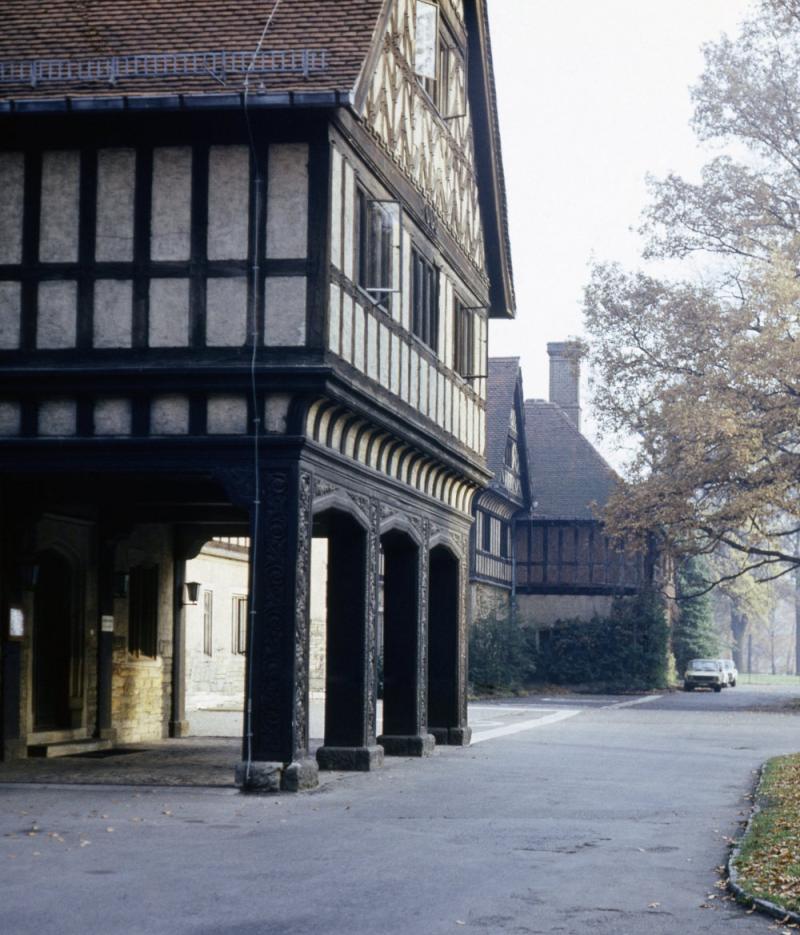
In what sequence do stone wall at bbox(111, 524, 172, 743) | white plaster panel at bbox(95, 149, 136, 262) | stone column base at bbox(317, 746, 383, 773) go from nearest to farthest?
1. white plaster panel at bbox(95, 149, 136, 262)
2. stone column base at bbox(317, 746, 383, 773)
3. stone wall at bbox(111, 524, 172, 743)

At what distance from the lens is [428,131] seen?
21.4 meters

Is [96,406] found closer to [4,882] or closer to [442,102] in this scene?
[4,882]

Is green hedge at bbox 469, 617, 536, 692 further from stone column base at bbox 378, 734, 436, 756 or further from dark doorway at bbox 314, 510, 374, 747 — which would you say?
dark doorway at bbox 314, 510, 374, 747

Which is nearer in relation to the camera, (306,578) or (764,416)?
(306,578)

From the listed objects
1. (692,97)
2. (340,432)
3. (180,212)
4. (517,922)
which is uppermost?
(692,97)

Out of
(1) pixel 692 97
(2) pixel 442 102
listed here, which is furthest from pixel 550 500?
(2) pixel 442 102

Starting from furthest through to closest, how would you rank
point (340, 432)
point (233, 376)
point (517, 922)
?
point (340, 432), point (233, 376), point (517, 922)

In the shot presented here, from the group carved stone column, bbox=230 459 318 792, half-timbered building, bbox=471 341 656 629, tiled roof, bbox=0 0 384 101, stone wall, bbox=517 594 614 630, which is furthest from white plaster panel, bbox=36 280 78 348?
stone wall, bbox=517 594 614 630

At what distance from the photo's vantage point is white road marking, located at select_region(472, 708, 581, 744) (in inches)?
1022

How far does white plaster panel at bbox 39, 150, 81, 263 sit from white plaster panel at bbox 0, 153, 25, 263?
238 mm

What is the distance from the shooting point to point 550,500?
60.8 meters

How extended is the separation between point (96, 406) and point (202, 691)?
19.3 metres

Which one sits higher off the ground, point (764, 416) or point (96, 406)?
point (764, 416)

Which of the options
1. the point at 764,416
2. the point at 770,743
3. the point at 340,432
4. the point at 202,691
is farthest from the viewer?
the point at 764,416
